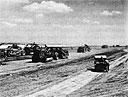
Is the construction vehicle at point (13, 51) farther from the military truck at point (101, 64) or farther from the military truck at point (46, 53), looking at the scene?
the military truck at point (101, 64)

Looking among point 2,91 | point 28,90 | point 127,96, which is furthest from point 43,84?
point 127,96

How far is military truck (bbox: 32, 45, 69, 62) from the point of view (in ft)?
97.4

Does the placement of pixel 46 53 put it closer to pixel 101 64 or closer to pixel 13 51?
pixel 13 51

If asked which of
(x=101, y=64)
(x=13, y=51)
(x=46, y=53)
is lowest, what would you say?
(x=101, y=64)

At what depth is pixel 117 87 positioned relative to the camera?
13.6 meters

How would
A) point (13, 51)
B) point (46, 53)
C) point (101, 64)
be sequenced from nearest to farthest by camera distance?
point (101, 64) → point (46, 53) → point (13, 51)

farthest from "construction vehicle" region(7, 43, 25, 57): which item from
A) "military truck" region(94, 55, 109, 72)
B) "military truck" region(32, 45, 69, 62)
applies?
"military truck" region(94, 55, 109, 72)

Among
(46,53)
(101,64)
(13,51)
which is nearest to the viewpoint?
(101,64)

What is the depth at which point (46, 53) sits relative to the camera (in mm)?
32062

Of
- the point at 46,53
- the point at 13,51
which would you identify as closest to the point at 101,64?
the point at 46,53

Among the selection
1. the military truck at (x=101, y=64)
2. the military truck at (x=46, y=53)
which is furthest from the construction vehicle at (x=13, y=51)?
the military truck at (x=101, y=64)

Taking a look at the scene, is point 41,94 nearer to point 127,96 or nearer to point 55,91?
point 55,91

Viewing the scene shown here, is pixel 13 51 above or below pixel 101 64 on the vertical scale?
above

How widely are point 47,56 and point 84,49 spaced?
2912 centimetres
